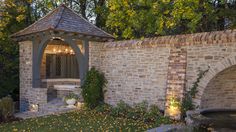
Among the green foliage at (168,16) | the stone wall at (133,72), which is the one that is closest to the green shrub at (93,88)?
the stone wall at (133,72)

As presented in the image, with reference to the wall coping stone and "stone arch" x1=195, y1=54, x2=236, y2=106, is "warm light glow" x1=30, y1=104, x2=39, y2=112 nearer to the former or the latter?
the wall coping stone

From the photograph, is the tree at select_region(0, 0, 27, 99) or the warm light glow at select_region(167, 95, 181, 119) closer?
the warm light glow at select_region(167, 95, 181, 119)

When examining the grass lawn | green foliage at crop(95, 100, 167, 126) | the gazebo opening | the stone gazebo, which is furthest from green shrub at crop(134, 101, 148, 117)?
the gazebo opening

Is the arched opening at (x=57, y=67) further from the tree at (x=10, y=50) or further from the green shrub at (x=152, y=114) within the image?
the green shrub at (x=152, y=114)

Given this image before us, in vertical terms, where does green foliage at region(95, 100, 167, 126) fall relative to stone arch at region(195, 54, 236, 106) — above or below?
below

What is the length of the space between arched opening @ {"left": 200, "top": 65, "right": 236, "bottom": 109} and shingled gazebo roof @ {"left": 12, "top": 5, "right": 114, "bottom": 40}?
5.26 meters

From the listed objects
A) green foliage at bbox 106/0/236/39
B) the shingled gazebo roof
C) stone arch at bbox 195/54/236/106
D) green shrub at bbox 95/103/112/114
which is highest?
green foliage at bbox 106/0/236/39

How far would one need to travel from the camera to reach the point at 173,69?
33.7 ft

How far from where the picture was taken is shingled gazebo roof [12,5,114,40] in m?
12.2

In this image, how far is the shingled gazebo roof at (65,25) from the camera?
1217 centimetres

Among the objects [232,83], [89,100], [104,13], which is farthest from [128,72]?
[104,13]

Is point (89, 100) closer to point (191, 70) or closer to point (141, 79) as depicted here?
point (141, 79)

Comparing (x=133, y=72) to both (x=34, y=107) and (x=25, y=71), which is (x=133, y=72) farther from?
(x=25, y=71)

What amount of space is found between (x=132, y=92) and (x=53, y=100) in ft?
14.2
